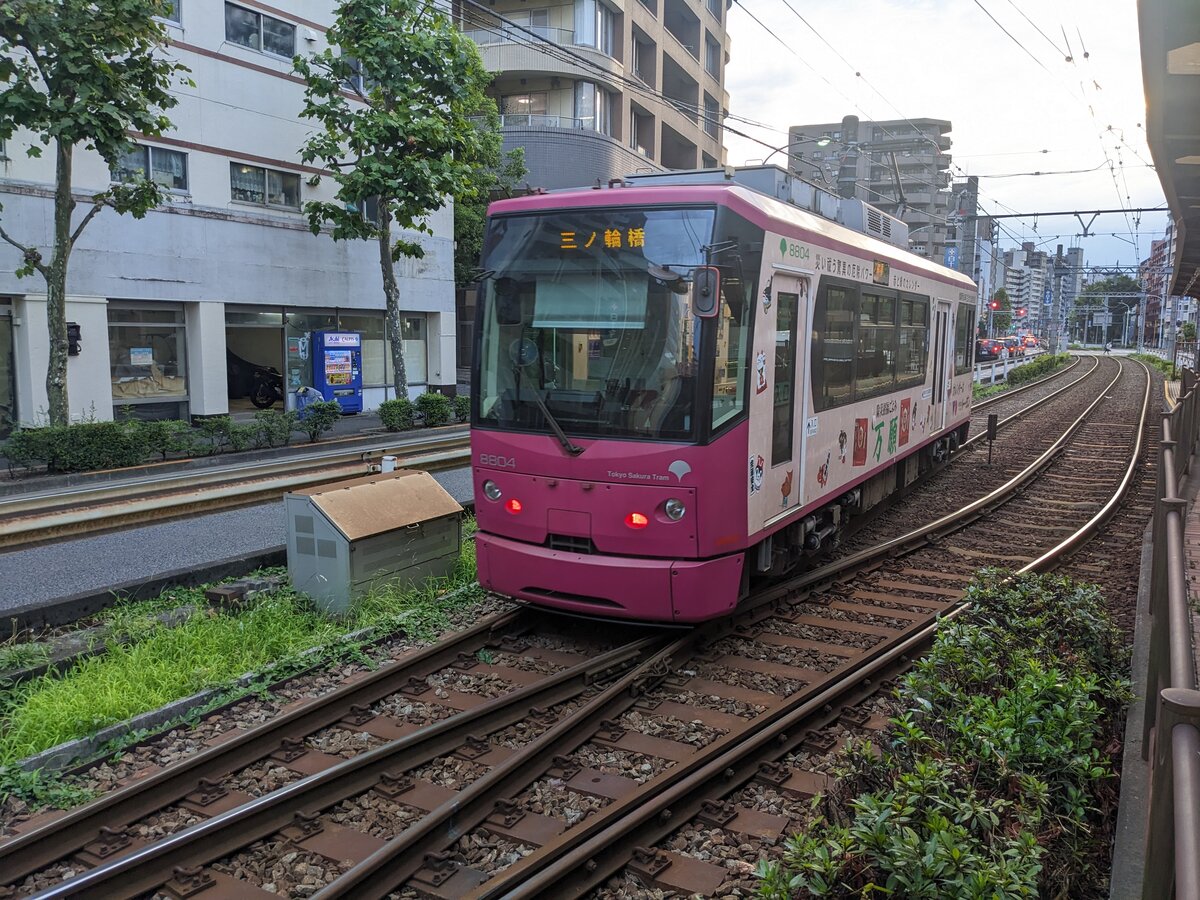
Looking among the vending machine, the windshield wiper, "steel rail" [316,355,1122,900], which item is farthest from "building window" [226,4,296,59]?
"steel rail" [316,355,1122,900]

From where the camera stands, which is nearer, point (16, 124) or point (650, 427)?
point (650, 427)

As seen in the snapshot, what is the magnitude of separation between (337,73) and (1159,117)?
17.9 m

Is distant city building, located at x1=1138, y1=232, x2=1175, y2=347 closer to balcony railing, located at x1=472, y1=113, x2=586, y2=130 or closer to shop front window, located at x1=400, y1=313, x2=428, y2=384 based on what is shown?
balcony railing, located at x1=472, y1=113, x2=586, y2=130

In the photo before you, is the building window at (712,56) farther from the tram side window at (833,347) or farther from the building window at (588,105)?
the tram side window at (833,347)

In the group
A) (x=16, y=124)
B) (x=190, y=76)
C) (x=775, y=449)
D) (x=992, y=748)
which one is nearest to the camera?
(x=992, y=748)

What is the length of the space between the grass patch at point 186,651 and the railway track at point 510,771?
803 millimetres

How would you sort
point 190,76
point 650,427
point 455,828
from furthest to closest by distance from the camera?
point 190,76, point 650,427, point 455,828

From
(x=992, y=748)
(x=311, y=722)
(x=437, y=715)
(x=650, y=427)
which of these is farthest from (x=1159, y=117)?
(x=311, y=722)

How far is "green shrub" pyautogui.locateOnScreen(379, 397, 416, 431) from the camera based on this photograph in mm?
21609

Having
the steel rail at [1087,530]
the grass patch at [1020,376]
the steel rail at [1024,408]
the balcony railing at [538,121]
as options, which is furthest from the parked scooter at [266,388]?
the steel rail at [1087,530]

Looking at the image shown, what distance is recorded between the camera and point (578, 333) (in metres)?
6.70

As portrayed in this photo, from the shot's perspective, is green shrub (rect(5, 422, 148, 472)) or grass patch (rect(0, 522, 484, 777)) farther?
green shrub (rect(5, 422, 148, 472))

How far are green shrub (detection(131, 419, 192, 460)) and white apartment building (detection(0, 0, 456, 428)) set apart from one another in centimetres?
348

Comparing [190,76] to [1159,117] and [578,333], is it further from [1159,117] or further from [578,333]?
[1159,117]
